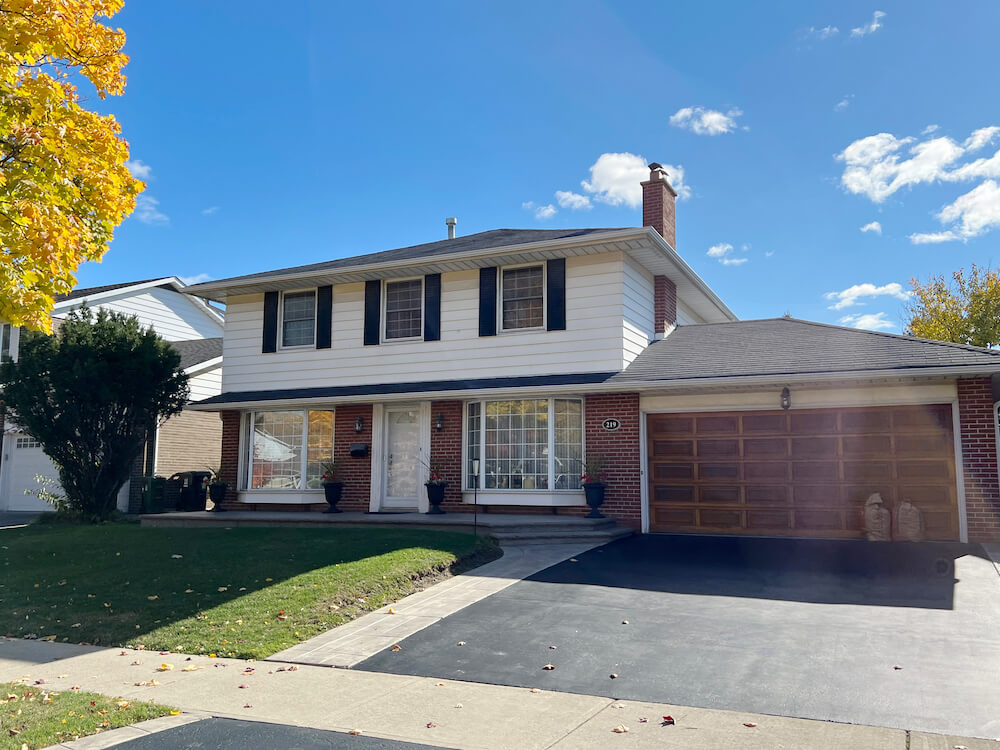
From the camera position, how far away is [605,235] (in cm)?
1373

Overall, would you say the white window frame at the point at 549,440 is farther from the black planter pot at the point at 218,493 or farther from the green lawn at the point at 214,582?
the black planter pot at the point at 218,493

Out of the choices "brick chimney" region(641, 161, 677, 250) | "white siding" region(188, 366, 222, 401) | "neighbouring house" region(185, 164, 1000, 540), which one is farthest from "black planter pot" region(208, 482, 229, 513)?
"brick chimney" region(641, 161, 677, 250)

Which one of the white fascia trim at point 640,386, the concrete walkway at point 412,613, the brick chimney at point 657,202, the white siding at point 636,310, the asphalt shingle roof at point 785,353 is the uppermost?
the brick chimney at point 657,202

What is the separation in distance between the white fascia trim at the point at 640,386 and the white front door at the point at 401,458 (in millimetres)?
540

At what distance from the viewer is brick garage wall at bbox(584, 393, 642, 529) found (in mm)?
13633

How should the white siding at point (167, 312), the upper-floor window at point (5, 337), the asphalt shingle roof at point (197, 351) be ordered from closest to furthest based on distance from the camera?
the asphalt shingle roof at point (197, 351) < the upper-floor window at point (5, 337) < the white siding at point (167, 312)

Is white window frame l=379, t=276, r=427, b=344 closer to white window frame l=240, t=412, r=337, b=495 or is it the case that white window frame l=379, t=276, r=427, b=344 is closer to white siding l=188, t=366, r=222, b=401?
white window frame l=240, t=412, r=337, b=495

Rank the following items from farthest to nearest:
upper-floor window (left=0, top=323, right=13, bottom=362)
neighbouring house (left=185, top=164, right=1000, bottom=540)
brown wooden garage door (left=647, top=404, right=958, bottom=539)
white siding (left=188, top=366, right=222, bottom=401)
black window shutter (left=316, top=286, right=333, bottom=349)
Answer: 1. upper-floor window (left=0, top=323, right=13, bottom=362)
2. white siding (left=188, top=366, right=222, bottom=401)
3. black window shutter (left=316, top=286, right=333, bottom=349)
4. neighbouring house (left=185, top=164, right=1000, bottom=540)
5. brown wooden garage door (left=647, top=404, right=958, bottom=539)

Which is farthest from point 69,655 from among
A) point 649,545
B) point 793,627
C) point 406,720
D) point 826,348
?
point 826,348

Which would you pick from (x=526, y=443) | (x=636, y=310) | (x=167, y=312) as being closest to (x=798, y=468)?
(x=636, y=310)

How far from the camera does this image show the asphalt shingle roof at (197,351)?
20609 mm

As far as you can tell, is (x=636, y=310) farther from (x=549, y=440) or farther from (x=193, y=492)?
(x=193, y=492)

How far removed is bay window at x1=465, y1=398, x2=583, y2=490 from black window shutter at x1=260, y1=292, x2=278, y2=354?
498 cm

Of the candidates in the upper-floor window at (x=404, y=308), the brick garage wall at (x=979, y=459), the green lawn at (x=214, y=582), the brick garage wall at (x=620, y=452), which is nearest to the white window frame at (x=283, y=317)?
the upper-floor window at (x=404, y=308)
